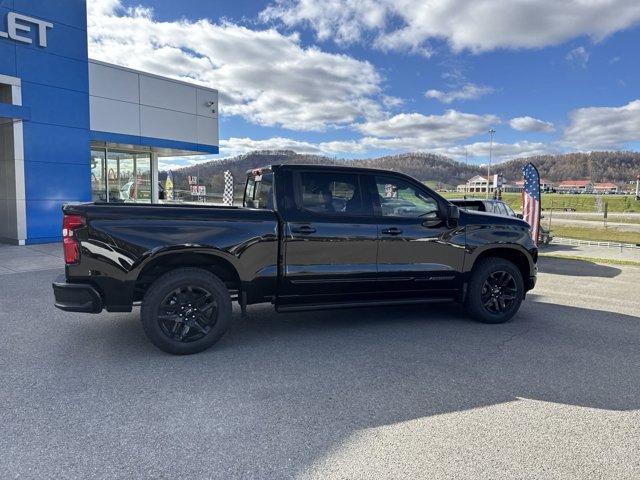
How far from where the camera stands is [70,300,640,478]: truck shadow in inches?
126

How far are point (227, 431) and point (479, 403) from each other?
1.95 meters

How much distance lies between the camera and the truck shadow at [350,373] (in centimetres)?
320

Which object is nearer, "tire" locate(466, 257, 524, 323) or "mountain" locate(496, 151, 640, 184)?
"tire" locate(466, 257, 524, 323)

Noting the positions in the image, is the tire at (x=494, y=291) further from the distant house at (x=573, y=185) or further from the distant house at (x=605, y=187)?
the distant house at (x=573, y=185)

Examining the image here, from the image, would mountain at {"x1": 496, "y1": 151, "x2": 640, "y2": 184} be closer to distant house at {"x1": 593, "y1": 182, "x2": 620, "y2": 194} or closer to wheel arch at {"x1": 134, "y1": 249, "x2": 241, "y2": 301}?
distant house at {"x1": 593, "y1": 182, "x2": 620, "y2": 194}

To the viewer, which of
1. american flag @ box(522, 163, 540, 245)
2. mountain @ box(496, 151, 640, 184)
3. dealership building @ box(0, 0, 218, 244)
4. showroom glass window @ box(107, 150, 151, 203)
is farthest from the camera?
mountain @ box(496, 151, 640, 184)

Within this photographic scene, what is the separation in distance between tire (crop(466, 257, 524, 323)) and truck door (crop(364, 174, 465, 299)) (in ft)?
1.02

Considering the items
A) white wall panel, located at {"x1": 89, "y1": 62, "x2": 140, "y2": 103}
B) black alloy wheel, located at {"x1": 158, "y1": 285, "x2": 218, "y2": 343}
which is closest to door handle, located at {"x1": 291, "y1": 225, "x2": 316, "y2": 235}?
black alloy wheel, located at {"x1": 158, "y1": 285, "x2": 218, "y2": 343}

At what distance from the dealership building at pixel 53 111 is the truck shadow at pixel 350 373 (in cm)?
904

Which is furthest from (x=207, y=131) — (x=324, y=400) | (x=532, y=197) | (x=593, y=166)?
(x=593, y=166)

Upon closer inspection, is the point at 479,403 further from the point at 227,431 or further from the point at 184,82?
the point at 184,82

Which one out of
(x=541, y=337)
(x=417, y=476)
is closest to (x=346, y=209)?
(x=541, y=337)

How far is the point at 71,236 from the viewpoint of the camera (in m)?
4.24

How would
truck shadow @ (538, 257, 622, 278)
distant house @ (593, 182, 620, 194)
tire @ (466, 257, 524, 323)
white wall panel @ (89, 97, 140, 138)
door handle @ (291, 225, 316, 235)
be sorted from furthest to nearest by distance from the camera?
distant house @ (593, 182, 620, 194)
white wall panel @ (89, 97, 140, 138)
truck shadow @ (538, 257, 622, 278)
tire @ (466, 257, 524, 323)
door handle @ (291, 225, 316, 235)
